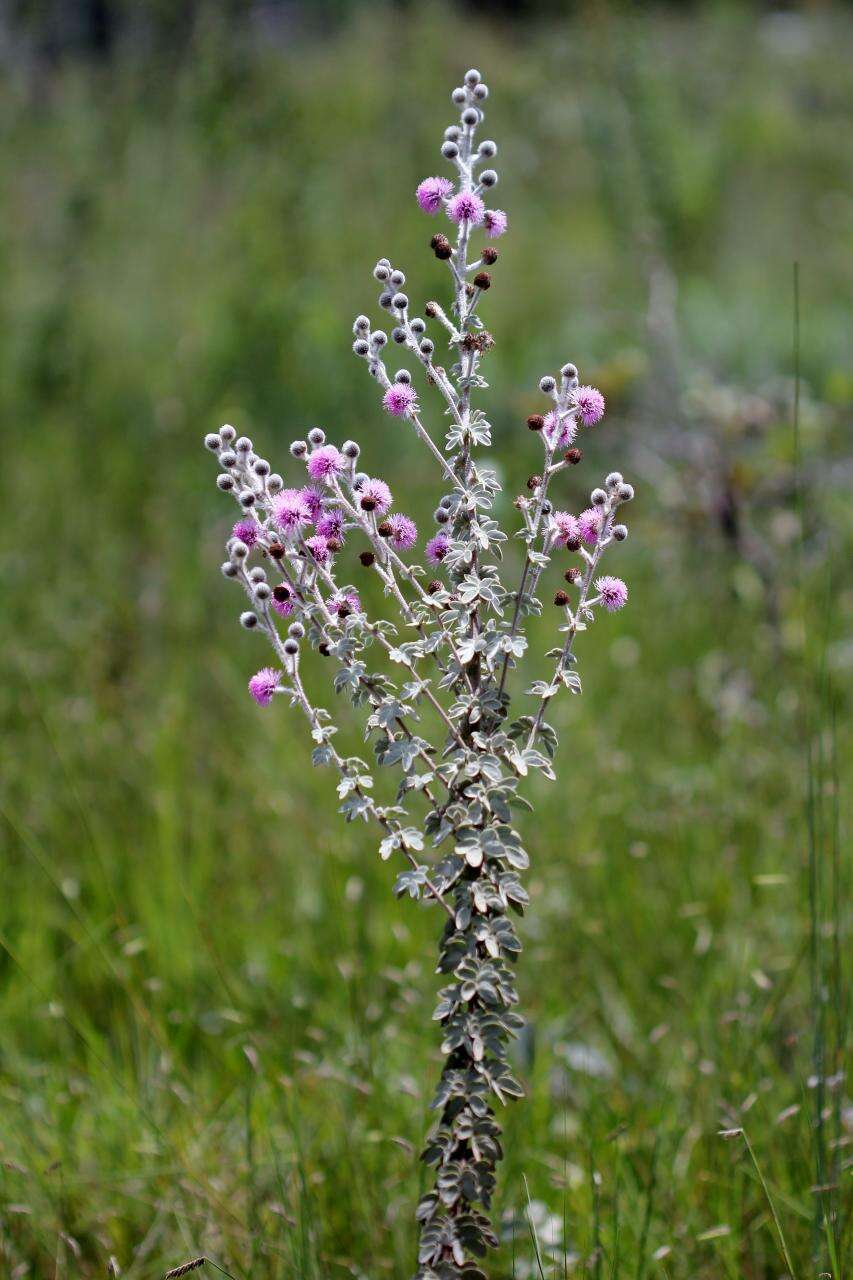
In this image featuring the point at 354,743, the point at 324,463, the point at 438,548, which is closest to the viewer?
the point at 324,463

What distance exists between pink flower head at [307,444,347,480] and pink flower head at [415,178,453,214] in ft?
0.88

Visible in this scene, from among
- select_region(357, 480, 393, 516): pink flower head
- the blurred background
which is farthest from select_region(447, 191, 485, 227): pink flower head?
the blurred background

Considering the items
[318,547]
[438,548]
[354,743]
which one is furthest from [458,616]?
[354,743]

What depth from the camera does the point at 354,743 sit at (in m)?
3.15

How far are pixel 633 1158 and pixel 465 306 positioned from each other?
54.0 inches

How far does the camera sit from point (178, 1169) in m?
1.61

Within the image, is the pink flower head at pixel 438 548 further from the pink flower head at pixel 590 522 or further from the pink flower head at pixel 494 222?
the pink flower head at pixel 494 222

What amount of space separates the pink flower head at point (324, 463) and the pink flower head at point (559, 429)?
22cm

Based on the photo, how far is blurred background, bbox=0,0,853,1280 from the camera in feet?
5.54

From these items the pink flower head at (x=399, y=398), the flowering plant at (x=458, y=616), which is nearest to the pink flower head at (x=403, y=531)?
the flowering plant at (x=458, y=616)

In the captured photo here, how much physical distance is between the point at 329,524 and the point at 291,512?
6 centimetres

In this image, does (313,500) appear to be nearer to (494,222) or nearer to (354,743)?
(494,222)

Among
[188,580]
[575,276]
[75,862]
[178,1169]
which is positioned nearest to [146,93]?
[575,276]

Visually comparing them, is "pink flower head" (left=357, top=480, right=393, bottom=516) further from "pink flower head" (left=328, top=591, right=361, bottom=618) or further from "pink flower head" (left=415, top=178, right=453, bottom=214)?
"pink flower head" (left=415, top=178, right=453, bottom=214)
